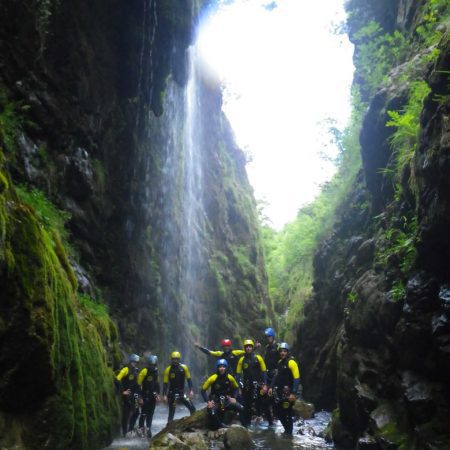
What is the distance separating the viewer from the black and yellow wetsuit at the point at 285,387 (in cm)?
1026

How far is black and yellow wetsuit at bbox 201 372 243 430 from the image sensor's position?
10008 mm

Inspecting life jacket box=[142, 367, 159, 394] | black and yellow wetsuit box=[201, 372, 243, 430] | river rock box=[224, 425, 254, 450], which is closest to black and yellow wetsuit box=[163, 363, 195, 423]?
life jacket box=[142, 367, 159, 394]

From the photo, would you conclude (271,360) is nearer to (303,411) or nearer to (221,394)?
(303,411)

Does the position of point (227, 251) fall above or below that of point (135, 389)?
above

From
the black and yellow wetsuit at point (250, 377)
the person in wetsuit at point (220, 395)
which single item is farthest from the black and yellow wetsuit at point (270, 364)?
the person in wetsuit at point (220, 395)

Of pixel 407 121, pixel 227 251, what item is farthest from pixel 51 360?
pixel 227 251

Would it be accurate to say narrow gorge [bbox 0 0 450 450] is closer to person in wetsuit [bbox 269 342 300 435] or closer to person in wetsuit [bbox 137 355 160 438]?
person in wetsuit [bbox 137 355 160 438]

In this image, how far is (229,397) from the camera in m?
10.3

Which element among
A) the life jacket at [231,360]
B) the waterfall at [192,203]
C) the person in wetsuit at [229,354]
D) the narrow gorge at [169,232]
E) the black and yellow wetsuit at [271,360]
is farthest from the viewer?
the waterfall at [192,203]

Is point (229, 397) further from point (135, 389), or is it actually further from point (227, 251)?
point (227, 251)

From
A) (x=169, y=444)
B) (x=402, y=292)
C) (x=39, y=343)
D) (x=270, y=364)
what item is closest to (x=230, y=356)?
(x=270, y=364)

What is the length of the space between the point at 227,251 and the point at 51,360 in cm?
2101

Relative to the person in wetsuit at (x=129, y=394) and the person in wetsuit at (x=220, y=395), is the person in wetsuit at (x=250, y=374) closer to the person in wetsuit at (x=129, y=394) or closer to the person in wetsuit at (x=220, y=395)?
the person in wetsuit at (x=220, y=395)

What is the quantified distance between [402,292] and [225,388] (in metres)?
4.72
